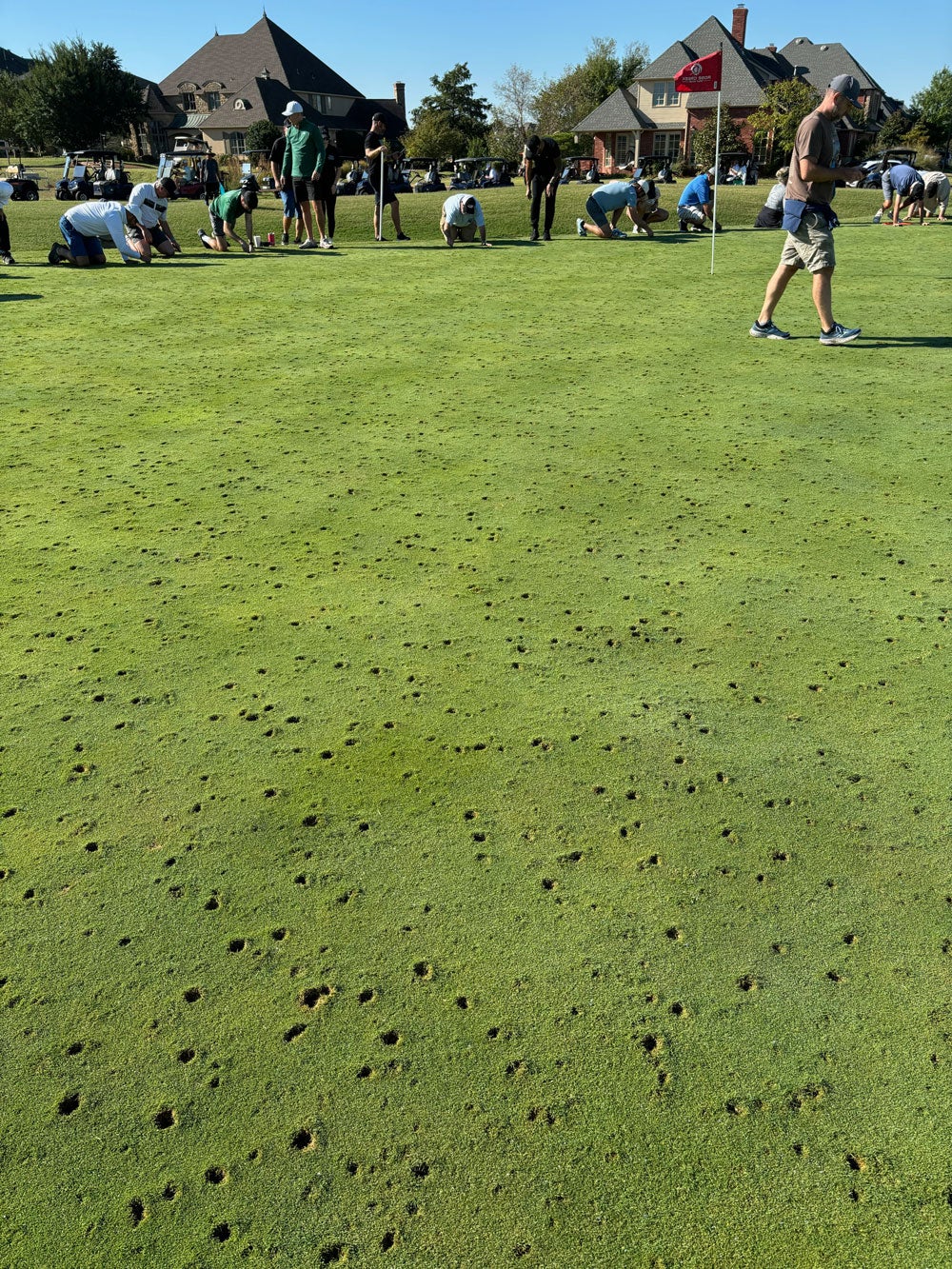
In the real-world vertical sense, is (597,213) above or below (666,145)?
below

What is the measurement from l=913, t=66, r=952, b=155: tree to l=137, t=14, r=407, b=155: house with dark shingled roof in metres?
42.3

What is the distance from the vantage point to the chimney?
234ft

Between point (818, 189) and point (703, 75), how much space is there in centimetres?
803

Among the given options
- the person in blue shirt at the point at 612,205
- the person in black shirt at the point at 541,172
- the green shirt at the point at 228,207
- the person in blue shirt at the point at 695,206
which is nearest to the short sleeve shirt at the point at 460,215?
the person in black shirt at the point at 541,172

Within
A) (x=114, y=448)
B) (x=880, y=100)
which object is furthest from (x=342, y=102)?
(x=114, y=448)

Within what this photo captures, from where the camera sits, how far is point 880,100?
271ft

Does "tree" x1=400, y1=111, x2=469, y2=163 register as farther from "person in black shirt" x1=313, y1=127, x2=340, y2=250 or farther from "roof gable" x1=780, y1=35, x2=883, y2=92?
"person in black shirt" x1=313, y1=127, x2=340, y2=250

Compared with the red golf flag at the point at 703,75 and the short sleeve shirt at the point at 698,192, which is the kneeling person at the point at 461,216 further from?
the short sleeve shirt at the point at 698,192

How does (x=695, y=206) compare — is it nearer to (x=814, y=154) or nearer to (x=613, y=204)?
(x=613, y=204)

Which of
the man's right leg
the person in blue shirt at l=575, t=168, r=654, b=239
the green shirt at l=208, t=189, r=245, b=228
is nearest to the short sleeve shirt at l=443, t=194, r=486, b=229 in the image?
the person in blue shirt at l=575, t=168, r=654, b=239

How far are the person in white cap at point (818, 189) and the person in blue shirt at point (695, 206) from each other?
1090 cm

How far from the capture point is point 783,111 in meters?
53.9

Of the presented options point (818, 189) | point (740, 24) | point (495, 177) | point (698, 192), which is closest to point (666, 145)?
point (740, 24)

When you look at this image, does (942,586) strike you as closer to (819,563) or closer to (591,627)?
(819,563)
